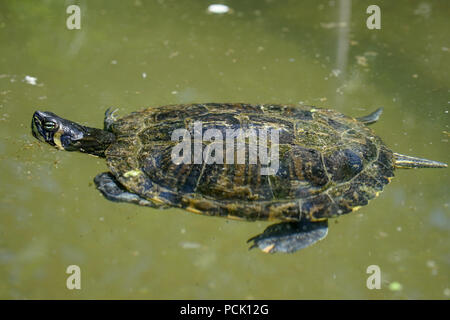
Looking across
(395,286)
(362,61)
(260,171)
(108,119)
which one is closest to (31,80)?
(108,119)

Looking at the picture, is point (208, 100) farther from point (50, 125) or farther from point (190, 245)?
point (190, 245)

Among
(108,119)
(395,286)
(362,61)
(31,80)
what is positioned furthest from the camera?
(362,61)

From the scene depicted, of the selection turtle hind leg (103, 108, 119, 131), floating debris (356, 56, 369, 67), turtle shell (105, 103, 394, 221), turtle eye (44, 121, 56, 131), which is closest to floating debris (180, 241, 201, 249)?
turtle shell (105, 103, 394, 221)

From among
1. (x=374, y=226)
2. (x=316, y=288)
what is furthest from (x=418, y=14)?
(x=316, y=288)

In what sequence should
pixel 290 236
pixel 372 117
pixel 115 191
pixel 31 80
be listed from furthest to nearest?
1. pixel 31 80
2. pixel 372 117
3. pixel 115 191
4. pixel 290 236

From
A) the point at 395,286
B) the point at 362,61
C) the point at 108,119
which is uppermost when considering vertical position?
the point at 362,61

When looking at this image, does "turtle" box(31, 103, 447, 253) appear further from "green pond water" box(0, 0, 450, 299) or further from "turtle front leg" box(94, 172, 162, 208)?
"green pond water" box(0, 0, 450, 299)

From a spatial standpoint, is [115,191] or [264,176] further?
[115,191]
